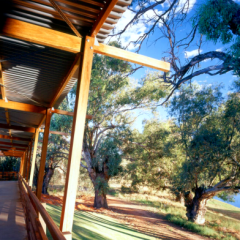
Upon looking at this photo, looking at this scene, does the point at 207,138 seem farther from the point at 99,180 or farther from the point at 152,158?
the point at 99,180

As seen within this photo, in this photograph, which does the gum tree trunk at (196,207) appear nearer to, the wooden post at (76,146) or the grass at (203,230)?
the grass at (203,230)

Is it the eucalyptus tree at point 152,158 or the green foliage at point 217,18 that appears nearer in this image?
the green foliage at point 217,18

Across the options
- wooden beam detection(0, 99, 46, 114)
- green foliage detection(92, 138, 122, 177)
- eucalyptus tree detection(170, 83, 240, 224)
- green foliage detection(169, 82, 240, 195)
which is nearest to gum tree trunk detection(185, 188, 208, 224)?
eucalyptus tree detection(170, 83, 240, 224)

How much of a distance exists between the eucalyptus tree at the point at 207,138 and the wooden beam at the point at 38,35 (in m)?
8.34

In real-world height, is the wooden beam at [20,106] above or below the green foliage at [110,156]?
above

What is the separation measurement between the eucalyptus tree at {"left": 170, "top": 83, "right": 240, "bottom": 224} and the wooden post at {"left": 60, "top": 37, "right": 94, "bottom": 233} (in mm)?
8077

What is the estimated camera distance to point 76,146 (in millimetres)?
2994

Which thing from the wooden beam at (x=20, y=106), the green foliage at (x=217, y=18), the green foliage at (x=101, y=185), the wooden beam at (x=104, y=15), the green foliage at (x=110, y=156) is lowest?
the green foliage at (x=101, y=185)

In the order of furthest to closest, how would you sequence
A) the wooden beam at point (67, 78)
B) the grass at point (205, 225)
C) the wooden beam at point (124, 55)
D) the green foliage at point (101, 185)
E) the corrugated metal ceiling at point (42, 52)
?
→ the green foliage at point (101, 185), the grass at point (205, 225), the wooden beam at point (67, 78), the wooden beam at point (124, 55), the corrugated metal ceiling at point (42, 52)

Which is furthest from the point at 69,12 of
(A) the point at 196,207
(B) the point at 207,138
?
(A) the point at 196,207

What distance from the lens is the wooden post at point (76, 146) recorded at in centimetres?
290

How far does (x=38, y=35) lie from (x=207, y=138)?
8.98 metres

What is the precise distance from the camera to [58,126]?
14.6 meters

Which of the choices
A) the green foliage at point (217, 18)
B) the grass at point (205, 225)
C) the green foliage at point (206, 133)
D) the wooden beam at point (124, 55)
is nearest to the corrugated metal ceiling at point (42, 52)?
the wooden beam at point (124, 55)
